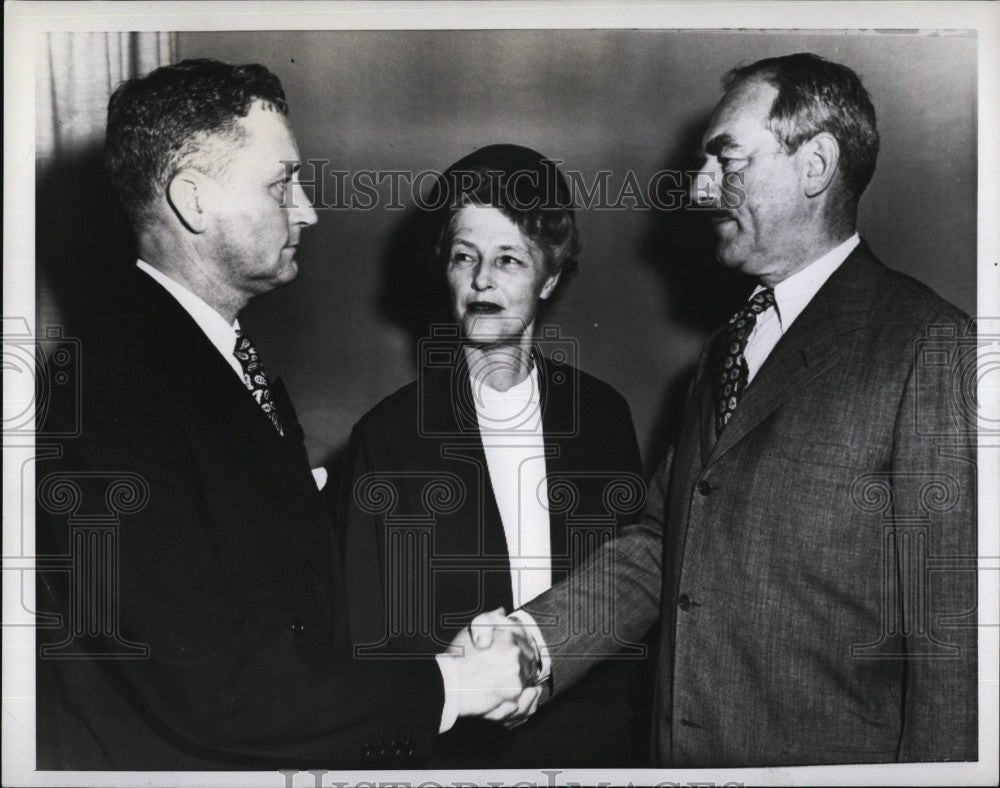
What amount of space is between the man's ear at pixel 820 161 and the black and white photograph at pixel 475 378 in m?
0.01

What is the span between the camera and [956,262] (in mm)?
1944

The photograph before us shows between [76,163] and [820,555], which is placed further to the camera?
[76,163]

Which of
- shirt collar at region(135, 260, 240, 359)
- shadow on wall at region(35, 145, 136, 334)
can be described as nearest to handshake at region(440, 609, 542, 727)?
shirt collar at region(135, 260, 240, 359)

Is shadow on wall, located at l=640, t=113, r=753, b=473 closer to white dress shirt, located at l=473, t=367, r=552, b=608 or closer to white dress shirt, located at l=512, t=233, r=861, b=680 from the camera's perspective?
white dress shirt, located at l=512, t=233, r=861, b=680

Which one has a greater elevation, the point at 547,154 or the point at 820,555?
the point at 547,154

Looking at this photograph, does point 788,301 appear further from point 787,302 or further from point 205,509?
point 205,509

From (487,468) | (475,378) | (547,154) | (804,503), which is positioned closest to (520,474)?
(487,468)

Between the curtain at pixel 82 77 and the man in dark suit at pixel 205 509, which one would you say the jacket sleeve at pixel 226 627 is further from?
the curtain at pixel 82 77

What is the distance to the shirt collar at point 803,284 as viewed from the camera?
72.5 inches

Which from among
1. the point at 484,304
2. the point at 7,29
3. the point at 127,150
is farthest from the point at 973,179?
the point at 7,29

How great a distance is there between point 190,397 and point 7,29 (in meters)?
0.90

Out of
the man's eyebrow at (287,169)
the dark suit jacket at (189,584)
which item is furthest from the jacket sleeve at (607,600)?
the man's eyebrow at (287,169)

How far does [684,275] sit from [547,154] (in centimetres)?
38

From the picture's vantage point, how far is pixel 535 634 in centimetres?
189
